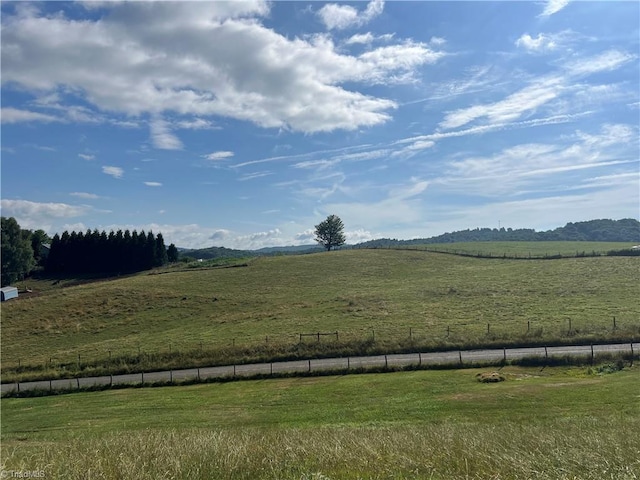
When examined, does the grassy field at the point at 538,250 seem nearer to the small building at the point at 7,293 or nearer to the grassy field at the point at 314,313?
the grassy field at the point at 314,313

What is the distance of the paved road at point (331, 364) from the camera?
102 ft

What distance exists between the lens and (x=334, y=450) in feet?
23.4

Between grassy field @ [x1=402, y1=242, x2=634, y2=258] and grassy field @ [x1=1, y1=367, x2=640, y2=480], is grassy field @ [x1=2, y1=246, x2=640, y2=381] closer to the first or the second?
grassy field @ [x1=1, y1=367, x2=640, y2=480]

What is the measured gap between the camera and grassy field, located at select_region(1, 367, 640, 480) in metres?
6.17

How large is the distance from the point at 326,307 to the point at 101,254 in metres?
74.6

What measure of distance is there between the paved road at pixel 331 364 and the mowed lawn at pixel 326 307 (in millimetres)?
2867

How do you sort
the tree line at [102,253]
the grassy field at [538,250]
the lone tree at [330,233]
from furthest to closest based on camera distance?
1. the lone tree at [330,233]
2. the tree line at [102,253]
3. the grassy field at [538,250]

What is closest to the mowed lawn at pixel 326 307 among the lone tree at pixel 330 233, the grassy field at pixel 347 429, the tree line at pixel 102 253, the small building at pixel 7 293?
the small building at pixel 7 293

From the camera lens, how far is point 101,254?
107750 mm

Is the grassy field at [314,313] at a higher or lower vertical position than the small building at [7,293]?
lower

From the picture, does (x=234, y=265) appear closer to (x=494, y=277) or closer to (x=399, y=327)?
(x=494, y=277)

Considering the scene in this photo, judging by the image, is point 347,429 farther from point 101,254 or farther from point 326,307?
point 101,254

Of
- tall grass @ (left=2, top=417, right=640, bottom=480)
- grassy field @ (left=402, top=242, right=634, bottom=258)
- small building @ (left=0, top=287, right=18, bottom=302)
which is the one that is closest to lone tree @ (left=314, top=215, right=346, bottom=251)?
grassy field @ (left=402, top=242, right=634, bottom=258)

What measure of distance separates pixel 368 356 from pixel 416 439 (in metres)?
27.1
